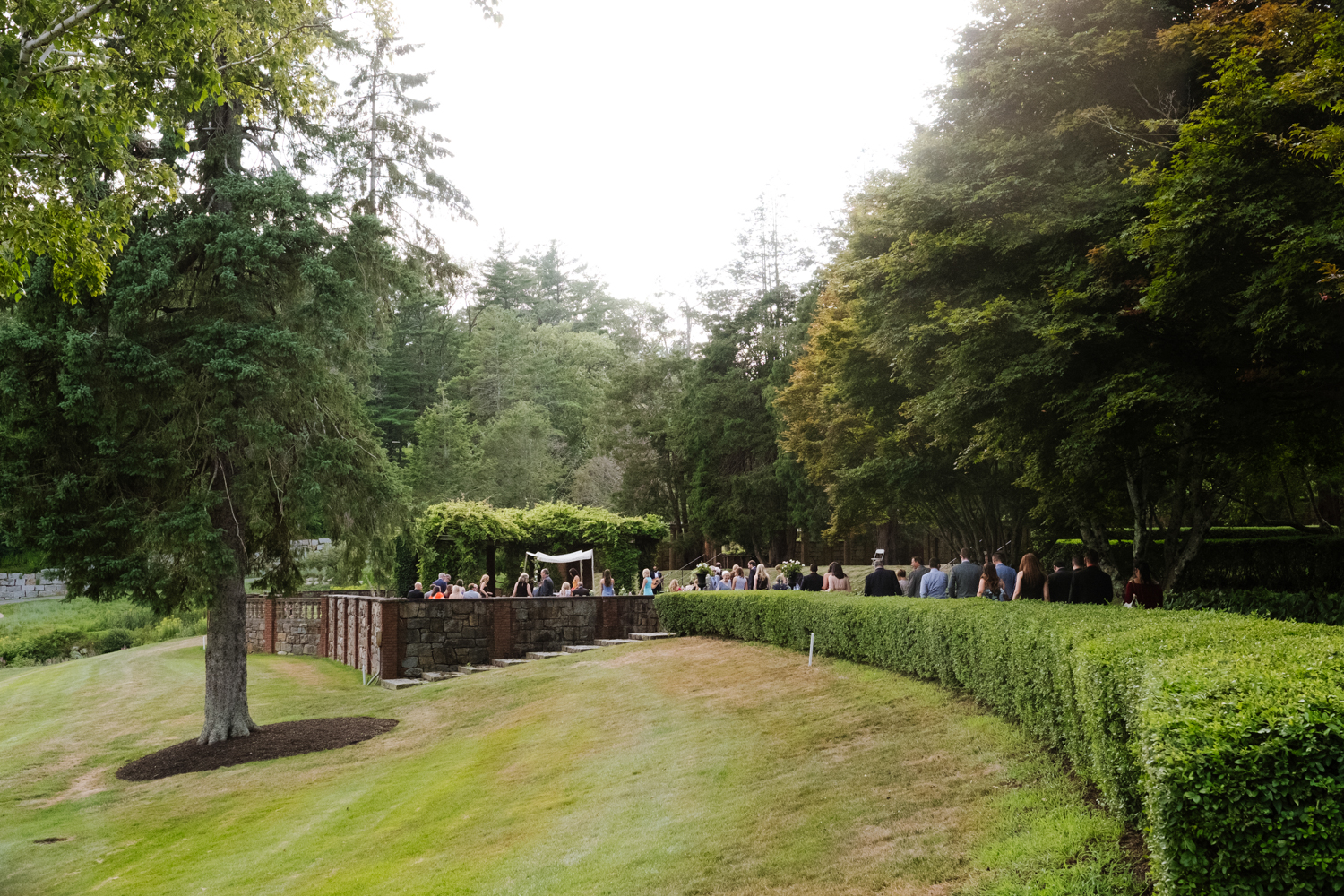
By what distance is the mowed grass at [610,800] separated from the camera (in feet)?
20.3

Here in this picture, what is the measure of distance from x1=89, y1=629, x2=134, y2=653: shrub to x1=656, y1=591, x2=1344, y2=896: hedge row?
34462mm

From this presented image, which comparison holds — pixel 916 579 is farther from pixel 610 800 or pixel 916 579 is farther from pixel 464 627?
pixel 464 627

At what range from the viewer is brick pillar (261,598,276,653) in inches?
1169

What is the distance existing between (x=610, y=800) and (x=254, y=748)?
8.84 m

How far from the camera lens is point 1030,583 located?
39.7ft

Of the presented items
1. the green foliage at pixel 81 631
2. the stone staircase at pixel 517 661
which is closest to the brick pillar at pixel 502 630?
the stone staircase at pixel 517 661

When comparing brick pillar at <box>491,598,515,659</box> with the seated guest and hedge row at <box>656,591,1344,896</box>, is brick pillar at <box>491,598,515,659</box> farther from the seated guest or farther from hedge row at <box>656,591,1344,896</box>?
hedge row at <box>656,591,1344,896</box>

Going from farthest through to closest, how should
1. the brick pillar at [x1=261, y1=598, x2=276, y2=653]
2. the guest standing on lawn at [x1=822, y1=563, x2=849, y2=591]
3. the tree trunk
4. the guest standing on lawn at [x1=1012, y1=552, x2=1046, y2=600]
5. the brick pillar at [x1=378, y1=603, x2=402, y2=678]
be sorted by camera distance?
the brick pillar at [x1=261, y1=598, x2=276, y2=653]
the brick pillar at [x1=378, y1=603, x2=402, y2=678]
the guest standing on lawn at [x1=822, y1=563, x2=849, y2=591]
the tree trunk
the guest standing on lawn at [x1=1012, y1=552, x2=1046, y2=600]

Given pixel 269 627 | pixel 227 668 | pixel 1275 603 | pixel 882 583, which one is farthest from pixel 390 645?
pixel 1275 603

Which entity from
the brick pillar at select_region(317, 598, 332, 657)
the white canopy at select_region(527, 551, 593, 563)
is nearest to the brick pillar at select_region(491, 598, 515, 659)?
the brick pillar at select_region(317, 598, 332, 657)

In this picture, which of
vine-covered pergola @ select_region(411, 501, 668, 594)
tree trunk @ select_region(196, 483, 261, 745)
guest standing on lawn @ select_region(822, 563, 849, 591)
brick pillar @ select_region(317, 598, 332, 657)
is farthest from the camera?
vine-covered pergola @ select_region(411, 501, 668, 594)

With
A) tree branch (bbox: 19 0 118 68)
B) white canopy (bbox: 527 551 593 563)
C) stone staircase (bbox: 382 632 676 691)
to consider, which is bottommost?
stone staircase (bbox: 382 632 676 691)

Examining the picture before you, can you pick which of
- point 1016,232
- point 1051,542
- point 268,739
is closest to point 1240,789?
point 1016,232

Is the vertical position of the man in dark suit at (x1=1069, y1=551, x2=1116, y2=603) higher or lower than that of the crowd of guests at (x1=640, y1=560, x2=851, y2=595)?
higher
